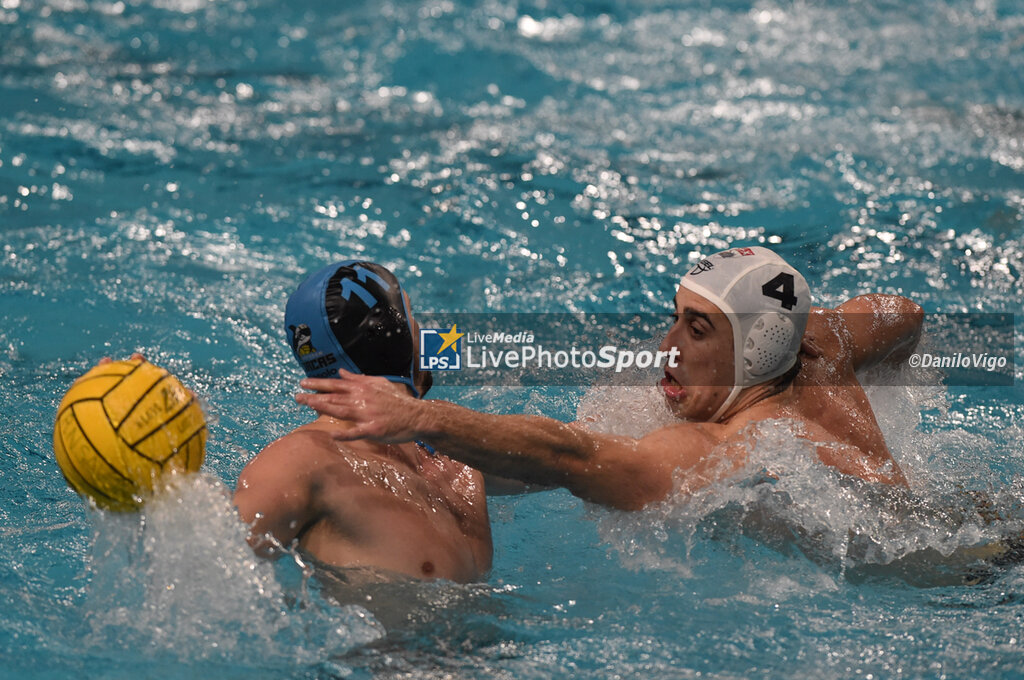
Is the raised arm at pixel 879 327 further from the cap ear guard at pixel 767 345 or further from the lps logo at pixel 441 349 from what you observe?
the lps logo at pixel 441 349

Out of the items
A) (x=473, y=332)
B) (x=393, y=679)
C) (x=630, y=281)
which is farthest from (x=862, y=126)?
(x=393, y=679)

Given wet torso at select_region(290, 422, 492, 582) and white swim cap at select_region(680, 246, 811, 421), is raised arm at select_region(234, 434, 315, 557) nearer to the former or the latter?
wet torso at select_region(290, 422, 492, 582)

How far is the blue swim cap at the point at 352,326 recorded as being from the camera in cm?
280

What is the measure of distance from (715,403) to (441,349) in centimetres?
209

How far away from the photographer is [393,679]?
2.78 metres

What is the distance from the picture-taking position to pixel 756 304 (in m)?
3.49

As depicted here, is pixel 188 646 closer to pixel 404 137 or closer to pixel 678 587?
pixel 678 587

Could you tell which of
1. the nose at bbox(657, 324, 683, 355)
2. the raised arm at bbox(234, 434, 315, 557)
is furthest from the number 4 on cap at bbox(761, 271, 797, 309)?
the raised arm at bbox(234, 434, 315, 557)

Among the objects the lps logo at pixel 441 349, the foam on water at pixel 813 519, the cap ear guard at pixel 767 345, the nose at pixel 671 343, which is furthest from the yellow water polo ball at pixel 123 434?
the lps logo at pixel 441 349

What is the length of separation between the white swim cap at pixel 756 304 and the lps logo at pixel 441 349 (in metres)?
1.97

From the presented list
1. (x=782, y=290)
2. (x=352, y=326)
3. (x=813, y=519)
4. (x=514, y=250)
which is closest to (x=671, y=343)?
(x=782, y=290)

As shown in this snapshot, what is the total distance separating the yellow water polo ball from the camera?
8.09 ft

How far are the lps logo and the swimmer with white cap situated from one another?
1.82 m

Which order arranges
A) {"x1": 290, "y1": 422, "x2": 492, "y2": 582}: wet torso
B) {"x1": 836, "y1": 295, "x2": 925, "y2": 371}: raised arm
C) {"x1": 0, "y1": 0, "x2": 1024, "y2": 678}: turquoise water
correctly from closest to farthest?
{"x1": 290, "y1": 422, "x2": 492, "y2": 582}: wet torso, {"x1": 0, "y1": 0, "x2": 1024, "y2": 678}: turquoise water, {"x1": 836, "y1": 295, "x2": 925, "y2": 371}: raised arm
